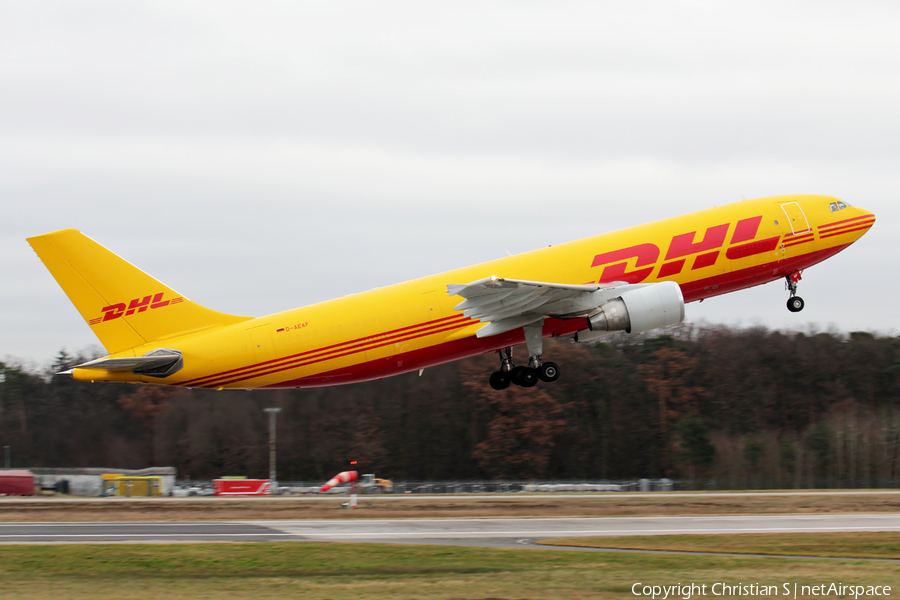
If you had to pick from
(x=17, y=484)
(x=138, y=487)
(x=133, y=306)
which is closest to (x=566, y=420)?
(x=138, y=487)

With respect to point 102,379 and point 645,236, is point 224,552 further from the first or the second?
point 645,236

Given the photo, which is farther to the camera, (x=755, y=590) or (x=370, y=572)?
(x=370, y=572)

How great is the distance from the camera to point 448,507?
1854 inches

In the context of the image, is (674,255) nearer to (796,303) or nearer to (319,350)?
(796,303)

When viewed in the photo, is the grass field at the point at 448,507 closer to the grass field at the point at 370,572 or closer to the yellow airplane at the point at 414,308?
the yellow airplane at the point at 414,308

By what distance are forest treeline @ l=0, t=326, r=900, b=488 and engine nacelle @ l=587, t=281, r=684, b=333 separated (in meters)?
46.8

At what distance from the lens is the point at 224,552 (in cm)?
3028

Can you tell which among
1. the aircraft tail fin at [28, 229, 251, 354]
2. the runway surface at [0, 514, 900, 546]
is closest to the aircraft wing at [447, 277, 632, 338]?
the runway surface at [0, 514, 900, 546]

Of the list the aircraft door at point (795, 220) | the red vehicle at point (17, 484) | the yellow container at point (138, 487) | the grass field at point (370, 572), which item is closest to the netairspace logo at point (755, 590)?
the grass field at point (370, 572)

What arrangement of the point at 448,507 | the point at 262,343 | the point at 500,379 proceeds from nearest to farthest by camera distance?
1. the point at 262,343
2. the point at 500,379
3. the point at 448,507

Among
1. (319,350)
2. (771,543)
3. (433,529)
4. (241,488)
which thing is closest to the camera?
(771,543)

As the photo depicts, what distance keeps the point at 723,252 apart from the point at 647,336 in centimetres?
6879

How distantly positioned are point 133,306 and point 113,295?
860mm

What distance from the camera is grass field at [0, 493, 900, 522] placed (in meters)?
43.0
